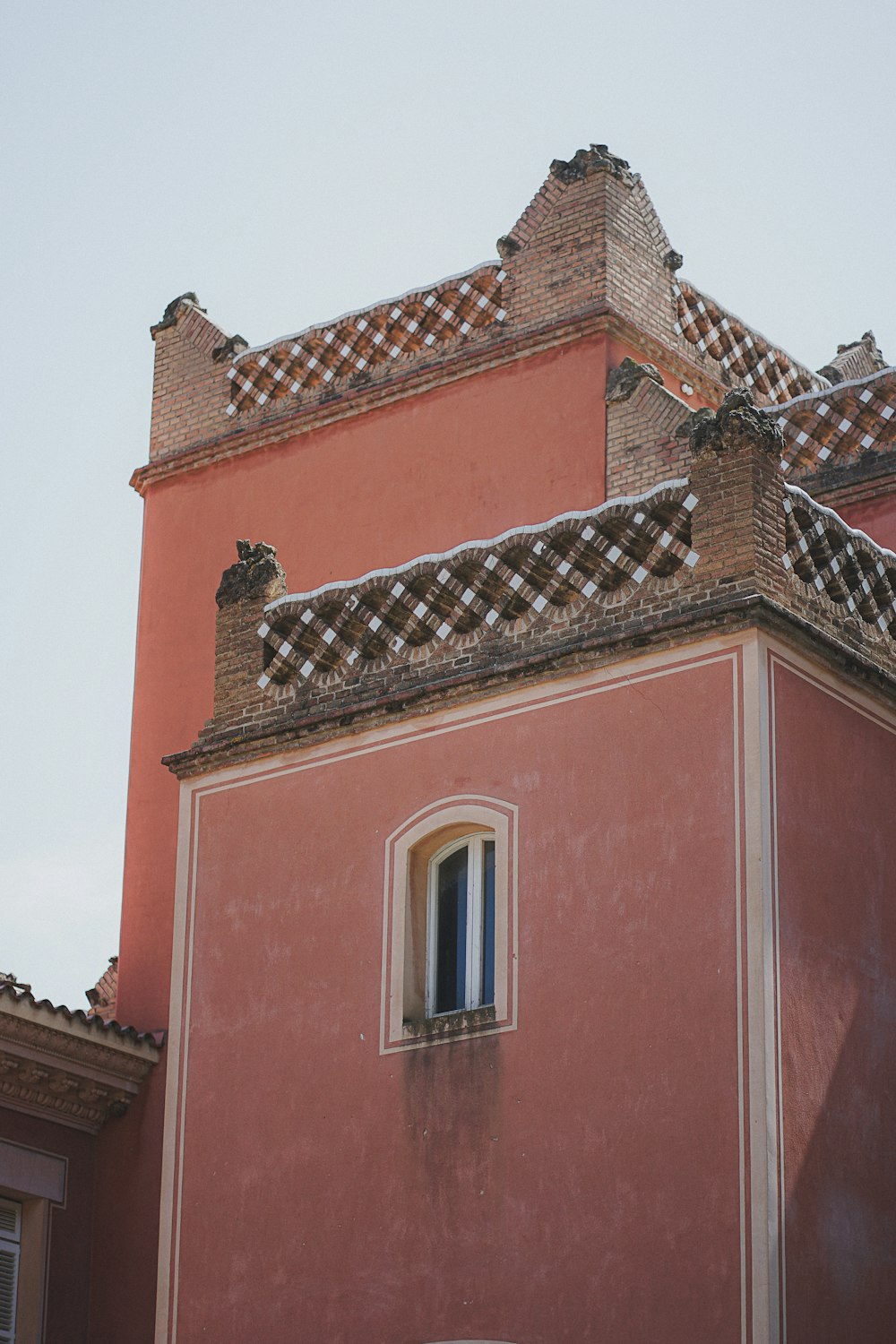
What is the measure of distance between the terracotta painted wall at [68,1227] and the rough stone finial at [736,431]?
20.4 feet

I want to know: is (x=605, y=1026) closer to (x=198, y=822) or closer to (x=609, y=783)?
(x=609, y=783)

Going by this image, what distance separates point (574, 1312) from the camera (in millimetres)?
11836

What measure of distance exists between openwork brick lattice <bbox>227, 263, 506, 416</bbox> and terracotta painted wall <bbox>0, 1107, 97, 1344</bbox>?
620 centimetres

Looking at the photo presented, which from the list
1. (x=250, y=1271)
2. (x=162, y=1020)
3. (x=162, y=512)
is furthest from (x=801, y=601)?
(x=162, y=512)

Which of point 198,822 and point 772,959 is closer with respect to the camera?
point 772,959

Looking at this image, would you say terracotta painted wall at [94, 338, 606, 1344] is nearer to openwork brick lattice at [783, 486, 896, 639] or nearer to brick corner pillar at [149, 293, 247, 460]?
brick corner pillar at [149, 293, 247, 460]

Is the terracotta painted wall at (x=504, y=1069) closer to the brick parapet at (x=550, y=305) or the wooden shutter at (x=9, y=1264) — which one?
the wooden shutter at (x=9, y=1264)

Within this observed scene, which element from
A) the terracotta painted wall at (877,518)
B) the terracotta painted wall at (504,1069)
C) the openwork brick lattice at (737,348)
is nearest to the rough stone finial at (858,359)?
the openwork brick lattice at (737,348)

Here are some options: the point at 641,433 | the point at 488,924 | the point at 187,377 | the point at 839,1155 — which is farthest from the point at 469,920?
the point at 187,377

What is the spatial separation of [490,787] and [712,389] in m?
5.92

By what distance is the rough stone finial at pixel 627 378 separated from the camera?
16.5 metres

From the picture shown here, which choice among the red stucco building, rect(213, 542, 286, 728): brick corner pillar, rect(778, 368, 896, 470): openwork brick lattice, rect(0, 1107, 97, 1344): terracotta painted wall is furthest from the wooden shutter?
rect(778, 368, 896, 470): openwork brick lattice

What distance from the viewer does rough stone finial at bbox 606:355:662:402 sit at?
1648 centimetres

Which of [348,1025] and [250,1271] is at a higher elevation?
[348,1025]
